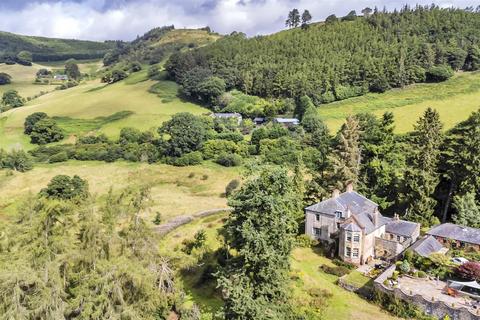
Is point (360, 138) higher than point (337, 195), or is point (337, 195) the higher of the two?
point (360, 138)

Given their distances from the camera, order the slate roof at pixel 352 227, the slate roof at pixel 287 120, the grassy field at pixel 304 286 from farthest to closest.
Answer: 1. the slate roof at pixel 287 120
2. the slate roof at pixel 352 227
3. the grassy field at pixel 304 286

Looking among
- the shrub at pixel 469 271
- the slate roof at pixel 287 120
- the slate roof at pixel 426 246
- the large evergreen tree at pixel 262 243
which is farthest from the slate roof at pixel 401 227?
the slate roof at pixel 287 120

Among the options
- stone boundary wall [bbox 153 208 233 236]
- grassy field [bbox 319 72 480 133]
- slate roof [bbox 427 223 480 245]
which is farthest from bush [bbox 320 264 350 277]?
grassy field [bbox 319 72 480 133]

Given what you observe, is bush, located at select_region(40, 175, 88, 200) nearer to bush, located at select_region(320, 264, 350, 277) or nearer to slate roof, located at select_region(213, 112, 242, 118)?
bush, located at select_region(320, 264, 350, 277)

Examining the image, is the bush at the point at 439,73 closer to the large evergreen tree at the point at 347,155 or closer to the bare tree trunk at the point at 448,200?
the large evergreen tree at the point at 347,155

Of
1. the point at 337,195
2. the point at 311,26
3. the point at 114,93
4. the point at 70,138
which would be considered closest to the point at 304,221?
the point at 337,195

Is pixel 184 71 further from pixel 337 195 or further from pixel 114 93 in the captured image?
pixel 337 195

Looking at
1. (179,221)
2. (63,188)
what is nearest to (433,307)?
(179,221)

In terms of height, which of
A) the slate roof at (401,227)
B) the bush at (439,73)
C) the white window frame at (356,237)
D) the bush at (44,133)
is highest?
the bush at (439,73)
